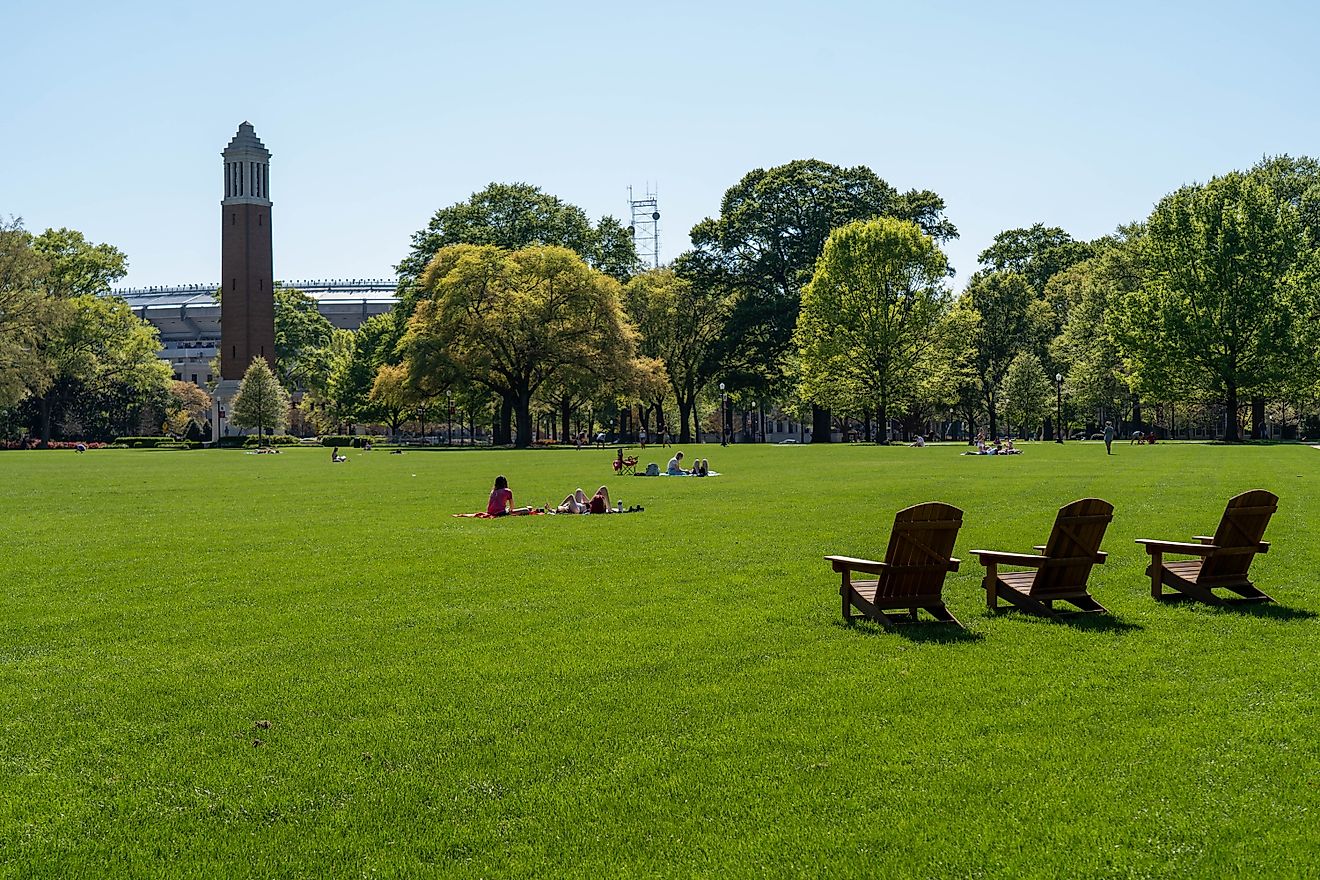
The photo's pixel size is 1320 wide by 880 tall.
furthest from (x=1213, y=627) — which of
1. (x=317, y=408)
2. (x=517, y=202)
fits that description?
(x=317, y=408)

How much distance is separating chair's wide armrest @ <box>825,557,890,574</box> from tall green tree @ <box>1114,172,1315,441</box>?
203ft

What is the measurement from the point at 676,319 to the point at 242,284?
45114mm

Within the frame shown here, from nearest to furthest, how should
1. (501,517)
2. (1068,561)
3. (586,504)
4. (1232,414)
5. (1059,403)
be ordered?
1. (1068,561)
2. (501,517)
3. (586,504)
4. (1232,414)
5. (1059,403)

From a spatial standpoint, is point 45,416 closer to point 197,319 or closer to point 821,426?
point 821,426

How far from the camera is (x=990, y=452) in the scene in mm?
51938

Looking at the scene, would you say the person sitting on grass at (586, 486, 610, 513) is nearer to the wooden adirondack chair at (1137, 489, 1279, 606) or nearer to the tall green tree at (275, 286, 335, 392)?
the wooden adirondack chair at (1137, 489, 1279, 606)

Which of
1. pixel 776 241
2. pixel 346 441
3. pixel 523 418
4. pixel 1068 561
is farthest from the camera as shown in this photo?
pixel 346 441

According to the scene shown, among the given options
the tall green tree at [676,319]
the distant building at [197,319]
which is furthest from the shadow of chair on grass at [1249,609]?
the distant building at [197,319]

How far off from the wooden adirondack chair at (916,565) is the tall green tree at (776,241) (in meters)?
67.3

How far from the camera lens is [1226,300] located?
65500 millimetres

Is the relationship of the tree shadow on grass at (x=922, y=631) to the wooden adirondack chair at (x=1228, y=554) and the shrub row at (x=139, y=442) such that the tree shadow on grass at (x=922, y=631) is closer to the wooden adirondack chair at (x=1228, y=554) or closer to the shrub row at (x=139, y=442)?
the wooden adirondack chair at (x=1228, y=554)

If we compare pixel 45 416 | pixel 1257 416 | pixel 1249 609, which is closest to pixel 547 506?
pixel 1249 609

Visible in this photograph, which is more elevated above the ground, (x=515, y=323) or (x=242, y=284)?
(x=242, y=284)

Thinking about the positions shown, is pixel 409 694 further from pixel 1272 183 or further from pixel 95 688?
pixel 1272 183
